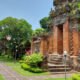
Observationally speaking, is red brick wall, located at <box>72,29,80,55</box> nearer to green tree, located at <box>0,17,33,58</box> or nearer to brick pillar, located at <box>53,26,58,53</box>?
brick pillar, located at <box>53,26,58,53</box>

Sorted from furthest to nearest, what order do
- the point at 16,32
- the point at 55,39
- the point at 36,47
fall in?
1. the point at 16,32
2. the point at 36,47
3. the point at 55,39

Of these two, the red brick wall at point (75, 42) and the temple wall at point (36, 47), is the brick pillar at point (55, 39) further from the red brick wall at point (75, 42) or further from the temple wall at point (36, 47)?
the temple wall at point (36, 47)

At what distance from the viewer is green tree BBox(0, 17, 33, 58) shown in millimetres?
29569

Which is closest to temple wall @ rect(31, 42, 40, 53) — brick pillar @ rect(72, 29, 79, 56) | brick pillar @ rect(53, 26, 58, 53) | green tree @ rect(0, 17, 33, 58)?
brick pillar @ rect(53, 26, 58, 53)

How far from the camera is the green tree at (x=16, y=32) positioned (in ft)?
97.0

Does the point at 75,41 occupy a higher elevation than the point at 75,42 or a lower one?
higher

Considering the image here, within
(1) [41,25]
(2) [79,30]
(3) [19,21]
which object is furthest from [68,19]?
(1) [41,25]

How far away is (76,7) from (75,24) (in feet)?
7.57

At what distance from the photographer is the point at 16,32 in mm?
29625

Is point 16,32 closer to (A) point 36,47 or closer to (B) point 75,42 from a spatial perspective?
(A) point 36,47

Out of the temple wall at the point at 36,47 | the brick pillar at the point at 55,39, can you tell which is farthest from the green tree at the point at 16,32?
the brick pillar at the point at 55,39

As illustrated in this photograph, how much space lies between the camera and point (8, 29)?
29.5 metres

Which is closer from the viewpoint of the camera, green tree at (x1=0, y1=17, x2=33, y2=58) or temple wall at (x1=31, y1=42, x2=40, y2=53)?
temple wall at (x1=31, y1=42, x2=40, y2=53)

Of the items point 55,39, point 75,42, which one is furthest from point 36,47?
point 75,42
